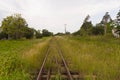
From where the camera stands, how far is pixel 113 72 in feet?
28.0

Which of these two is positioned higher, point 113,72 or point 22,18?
point 22,18

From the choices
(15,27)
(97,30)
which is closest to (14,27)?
(15,27)

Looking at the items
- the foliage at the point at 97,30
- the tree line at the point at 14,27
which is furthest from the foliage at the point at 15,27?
the foliage at the point at 97,30

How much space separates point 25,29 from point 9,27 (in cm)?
719

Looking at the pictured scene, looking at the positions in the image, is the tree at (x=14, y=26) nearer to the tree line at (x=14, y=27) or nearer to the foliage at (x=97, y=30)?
the tree line at (x=14, y=27)

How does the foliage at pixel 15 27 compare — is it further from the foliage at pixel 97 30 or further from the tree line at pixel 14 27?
the foliage at pixel 97 30

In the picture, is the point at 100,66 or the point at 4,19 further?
the point at 4,19

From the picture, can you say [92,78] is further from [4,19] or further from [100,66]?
[4,19]

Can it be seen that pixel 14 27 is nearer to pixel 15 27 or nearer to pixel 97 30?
pixel 15 27

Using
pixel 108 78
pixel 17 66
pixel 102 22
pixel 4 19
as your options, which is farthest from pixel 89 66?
pixel 102 22

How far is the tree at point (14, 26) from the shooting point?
103m

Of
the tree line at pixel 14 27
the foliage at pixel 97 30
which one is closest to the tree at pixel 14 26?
the tree line at pixel 14 27

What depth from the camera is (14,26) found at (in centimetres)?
10475

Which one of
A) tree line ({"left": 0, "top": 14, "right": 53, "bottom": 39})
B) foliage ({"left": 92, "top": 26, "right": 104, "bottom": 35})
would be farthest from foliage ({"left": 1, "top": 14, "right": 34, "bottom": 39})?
foliage ({"left": 92, "top": 26, "right": 104, "bottom": 35})
